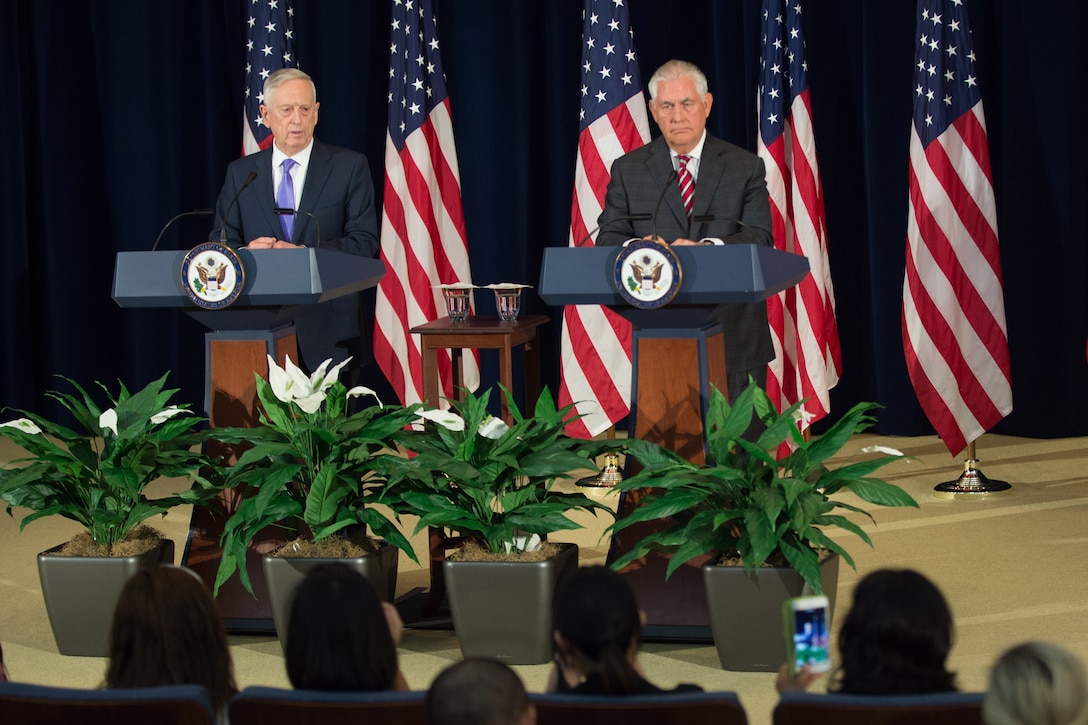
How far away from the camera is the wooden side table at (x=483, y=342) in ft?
18.2

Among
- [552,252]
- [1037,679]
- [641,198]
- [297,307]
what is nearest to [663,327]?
[552,252]

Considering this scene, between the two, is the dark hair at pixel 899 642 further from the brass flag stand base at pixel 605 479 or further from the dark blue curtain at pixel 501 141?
the dark blue curtain at pixel 501 141

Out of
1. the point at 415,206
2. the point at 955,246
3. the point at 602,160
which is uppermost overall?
the point at 602,160

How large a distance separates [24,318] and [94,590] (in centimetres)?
467

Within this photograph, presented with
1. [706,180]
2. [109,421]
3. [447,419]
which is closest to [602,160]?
[706,180]

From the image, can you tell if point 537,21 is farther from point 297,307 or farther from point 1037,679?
point 1037,679

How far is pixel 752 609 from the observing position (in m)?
3.37

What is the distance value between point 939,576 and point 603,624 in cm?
256

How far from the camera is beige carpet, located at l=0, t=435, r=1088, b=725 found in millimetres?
3553

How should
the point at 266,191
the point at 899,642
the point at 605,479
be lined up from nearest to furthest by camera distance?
the point at 899,642, the point at 266,191, the point at 605,479

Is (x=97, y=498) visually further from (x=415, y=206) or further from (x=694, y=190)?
(x=415, y=206)

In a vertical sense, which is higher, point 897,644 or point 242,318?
point 242,318

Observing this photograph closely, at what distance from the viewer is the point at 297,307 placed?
400cm

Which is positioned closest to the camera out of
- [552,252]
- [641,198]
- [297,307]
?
[552,252]
